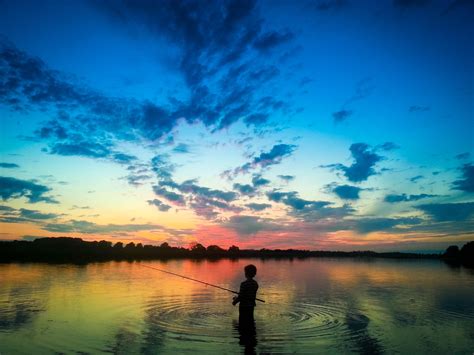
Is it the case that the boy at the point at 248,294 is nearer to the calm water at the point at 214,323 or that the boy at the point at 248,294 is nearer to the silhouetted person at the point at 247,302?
the silhouetted person at the point at 247,302

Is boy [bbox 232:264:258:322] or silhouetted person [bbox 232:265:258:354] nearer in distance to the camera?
silhouetted person [bbox 232:265:258:354]

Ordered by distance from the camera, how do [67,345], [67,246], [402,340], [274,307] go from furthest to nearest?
[67,246] < [274,307] < [402,340] < [67,345]

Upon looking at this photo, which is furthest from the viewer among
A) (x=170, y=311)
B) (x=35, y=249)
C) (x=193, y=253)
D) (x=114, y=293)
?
(x=193, y=253)

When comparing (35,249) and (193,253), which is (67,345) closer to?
(35,249)

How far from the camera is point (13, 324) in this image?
16562mm

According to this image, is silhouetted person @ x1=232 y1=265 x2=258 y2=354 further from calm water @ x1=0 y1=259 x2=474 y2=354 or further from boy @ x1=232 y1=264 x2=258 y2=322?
calm water @ x1=0 y1=259 x2=474 y2=354

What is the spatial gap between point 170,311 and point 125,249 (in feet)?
463

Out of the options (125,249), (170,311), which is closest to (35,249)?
(125,249)

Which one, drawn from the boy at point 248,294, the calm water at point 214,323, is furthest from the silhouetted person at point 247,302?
the calm water at point 214,323

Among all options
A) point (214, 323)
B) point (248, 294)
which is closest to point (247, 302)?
point (248, 294)

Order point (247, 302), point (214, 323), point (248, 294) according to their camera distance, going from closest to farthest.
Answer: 1. point (248, 294)
2. point (247, 302)
3. point (214, 323)

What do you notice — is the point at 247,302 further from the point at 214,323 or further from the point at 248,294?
the point at 214,323

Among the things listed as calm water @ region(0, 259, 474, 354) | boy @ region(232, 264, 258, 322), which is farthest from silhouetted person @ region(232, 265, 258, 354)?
calm water @ region(0, 259, 474, 354)

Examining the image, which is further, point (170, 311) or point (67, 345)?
point (170, 311)
